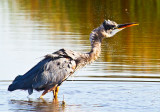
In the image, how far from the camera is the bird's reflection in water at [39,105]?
11893 millimetres

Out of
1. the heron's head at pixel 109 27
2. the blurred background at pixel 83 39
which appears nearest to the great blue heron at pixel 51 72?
the blurred background at pixel 83 39

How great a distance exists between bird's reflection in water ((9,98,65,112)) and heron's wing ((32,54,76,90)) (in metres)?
0.32

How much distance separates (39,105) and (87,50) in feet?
21.5

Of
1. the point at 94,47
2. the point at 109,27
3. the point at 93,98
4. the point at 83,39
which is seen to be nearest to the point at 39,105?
the point at 93,98

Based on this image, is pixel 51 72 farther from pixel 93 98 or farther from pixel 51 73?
pixel 93 98

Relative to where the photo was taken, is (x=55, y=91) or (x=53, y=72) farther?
(x=55, y=91)

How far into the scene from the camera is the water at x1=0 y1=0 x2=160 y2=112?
1243 centimetres

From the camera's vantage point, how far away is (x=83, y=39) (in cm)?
2153

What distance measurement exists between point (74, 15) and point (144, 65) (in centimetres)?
1434

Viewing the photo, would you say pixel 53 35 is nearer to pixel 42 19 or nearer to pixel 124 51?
pixel 124 51

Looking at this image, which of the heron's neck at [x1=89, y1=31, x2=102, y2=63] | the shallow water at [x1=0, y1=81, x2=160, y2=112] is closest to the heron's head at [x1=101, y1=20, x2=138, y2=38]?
the heron's neck at [x1=89, y1=31, x2=102, y2=63]

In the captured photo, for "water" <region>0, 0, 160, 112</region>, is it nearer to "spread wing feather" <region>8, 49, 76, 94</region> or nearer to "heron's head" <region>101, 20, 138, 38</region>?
"spread wing feather" <region>8, 49, 76, 94</region>

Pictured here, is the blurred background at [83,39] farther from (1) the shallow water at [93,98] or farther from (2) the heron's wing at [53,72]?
(1) the shallow water at [93,98]

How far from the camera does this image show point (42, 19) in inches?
1147
